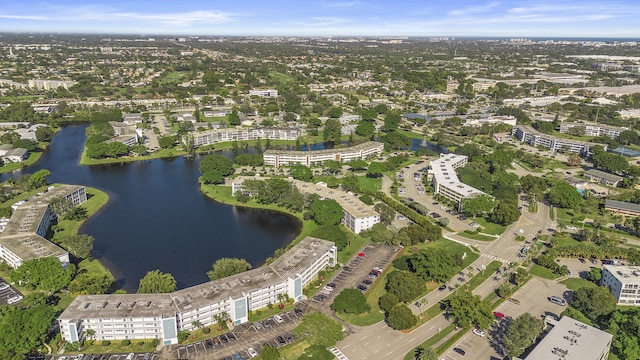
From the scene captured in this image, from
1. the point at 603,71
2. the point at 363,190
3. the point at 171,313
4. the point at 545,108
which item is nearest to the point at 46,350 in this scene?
the point at 171,313

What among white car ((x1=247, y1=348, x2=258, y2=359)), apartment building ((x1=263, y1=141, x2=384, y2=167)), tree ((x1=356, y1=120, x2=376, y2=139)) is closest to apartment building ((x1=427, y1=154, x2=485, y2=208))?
apartment building ((x1=263, y1=141, x2=384, y2=167))

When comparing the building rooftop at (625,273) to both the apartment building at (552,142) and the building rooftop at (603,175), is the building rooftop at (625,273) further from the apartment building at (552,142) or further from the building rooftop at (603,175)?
the apartment building at (552,142)

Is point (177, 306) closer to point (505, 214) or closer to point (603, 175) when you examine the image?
point (505, 214)

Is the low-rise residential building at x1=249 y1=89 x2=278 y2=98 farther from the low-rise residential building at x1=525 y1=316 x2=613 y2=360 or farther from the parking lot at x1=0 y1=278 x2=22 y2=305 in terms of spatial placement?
the low-rise residential building at x1=525 y1=316 x2=613 y2=360

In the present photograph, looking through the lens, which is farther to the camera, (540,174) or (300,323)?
(540,174)

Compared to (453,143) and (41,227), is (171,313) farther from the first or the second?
(453,143)

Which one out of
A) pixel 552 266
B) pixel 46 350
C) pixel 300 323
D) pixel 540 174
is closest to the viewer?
pixel 46 350

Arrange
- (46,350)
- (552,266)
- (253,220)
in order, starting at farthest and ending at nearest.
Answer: (253,220) < (552,266) < (46,350)
